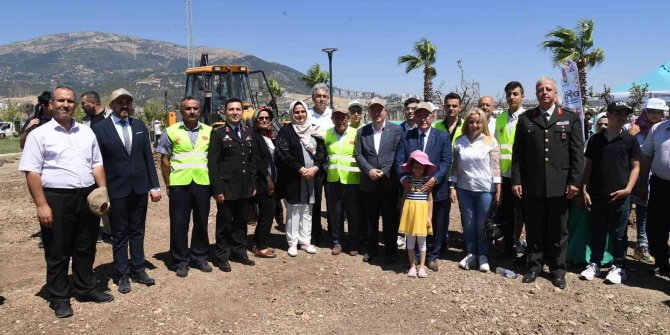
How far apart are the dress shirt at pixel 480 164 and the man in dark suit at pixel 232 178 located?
2.37 metres

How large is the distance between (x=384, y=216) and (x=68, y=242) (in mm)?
3189

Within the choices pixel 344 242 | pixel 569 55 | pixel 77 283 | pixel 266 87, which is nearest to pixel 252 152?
pixel 344 242

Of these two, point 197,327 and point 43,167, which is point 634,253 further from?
point 43,167

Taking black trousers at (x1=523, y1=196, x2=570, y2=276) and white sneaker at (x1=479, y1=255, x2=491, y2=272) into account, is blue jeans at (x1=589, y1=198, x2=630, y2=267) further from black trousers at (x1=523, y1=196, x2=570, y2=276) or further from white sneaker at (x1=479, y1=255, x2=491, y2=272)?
white sneaker at (x1=479, y1=255, x2=491, y2=272)

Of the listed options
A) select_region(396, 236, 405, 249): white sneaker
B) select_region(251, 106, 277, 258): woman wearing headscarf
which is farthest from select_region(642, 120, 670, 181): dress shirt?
select_region(251, 106, 277, 258): woman wearing headscarf

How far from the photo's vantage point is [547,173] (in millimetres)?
4348

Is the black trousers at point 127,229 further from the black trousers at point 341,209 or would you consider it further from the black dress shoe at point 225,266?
the black trousers at point 341,209

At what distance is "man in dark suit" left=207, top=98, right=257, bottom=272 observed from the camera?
4.68m

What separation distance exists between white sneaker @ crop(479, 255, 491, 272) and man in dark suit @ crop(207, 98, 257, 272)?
8.51ft

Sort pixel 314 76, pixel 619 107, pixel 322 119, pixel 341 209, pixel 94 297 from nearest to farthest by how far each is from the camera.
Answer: pixel 94 297 < pixel 619 107 < pixel 341 209 < pixel 322 119 < pixel 314 76

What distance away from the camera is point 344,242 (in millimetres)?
5793

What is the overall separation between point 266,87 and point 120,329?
32.1ft

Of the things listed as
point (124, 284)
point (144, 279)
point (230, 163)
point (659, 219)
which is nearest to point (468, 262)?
point (659, 219)

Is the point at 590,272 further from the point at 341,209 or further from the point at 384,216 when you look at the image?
the point at 341,209
